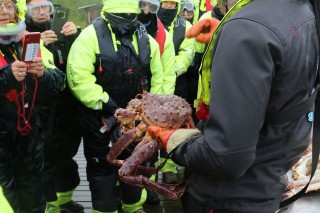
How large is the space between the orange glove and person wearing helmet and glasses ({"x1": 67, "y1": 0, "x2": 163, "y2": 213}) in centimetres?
179

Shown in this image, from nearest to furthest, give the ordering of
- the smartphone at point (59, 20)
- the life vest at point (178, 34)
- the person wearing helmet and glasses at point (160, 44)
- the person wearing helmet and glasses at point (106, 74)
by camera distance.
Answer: the person wearing helmet and glasses at point (106, 74) < the smartphone at point (59, 20) < the person wearing helmet and glasses at point (160, 44) < the life vest at point (178, 34)

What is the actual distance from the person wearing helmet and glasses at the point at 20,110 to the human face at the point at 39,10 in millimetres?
405

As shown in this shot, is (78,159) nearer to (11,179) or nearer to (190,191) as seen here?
(11,179)

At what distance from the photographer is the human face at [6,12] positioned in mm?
3068

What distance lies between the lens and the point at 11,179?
10.6 ft

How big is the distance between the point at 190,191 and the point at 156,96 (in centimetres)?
56

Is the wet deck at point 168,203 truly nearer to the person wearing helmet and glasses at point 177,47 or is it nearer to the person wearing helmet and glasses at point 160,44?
the person wearing helmet and glasses at point 160,44

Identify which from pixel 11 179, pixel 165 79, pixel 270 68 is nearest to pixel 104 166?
pixel 11 179

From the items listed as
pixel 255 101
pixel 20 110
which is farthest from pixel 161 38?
pixel 255 101

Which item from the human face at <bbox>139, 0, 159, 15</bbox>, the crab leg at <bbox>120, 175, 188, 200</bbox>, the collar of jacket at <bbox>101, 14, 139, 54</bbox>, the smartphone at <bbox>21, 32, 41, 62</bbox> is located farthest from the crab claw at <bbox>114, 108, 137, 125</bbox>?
the human face at <bbox>139, 0, 159, 15</bbox>

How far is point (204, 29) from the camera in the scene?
1901 millimetres

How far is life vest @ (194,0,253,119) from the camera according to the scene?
1606 mm

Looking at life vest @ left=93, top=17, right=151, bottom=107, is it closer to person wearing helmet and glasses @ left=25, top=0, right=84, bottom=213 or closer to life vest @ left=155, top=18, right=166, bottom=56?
person wearing helmet and glasses @ left=25, top=0, right=84, bottom=213

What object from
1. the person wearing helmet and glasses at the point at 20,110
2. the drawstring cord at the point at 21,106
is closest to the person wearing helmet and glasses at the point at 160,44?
the person wearing helmet and glasses at the point at 20,110
